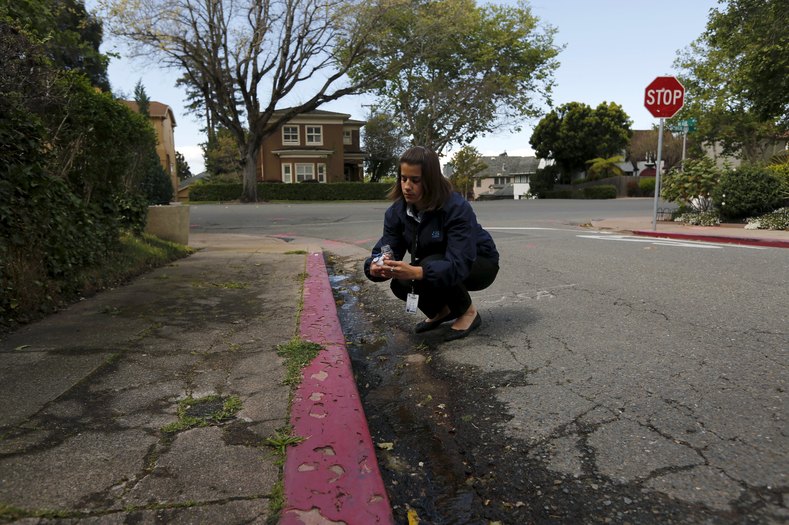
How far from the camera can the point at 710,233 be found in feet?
35.6

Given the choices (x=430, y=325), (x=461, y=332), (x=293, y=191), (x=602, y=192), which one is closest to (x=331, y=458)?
(x=461, y=332)

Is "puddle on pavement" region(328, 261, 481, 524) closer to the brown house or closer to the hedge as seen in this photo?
the hedge

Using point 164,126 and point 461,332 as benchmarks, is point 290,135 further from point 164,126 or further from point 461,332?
point 461,332

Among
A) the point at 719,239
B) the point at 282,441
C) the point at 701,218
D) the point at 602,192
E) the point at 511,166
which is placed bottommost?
the point at 282,441

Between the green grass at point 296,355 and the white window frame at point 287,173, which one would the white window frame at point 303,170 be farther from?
the green grass at point 296,355

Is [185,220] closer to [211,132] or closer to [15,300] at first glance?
[15,300]

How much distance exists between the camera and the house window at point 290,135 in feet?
156

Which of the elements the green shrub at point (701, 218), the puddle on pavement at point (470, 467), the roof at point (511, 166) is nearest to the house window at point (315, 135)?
the green shrub at point (701, 218)

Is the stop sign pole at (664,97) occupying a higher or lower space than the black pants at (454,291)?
higher

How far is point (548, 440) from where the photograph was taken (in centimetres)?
233

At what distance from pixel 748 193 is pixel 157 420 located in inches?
534

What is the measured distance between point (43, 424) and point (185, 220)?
7156 millimetres

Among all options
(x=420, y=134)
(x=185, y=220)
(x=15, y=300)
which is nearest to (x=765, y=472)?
(x=15, y=300)

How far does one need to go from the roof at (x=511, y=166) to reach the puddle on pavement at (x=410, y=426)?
97.9 m
